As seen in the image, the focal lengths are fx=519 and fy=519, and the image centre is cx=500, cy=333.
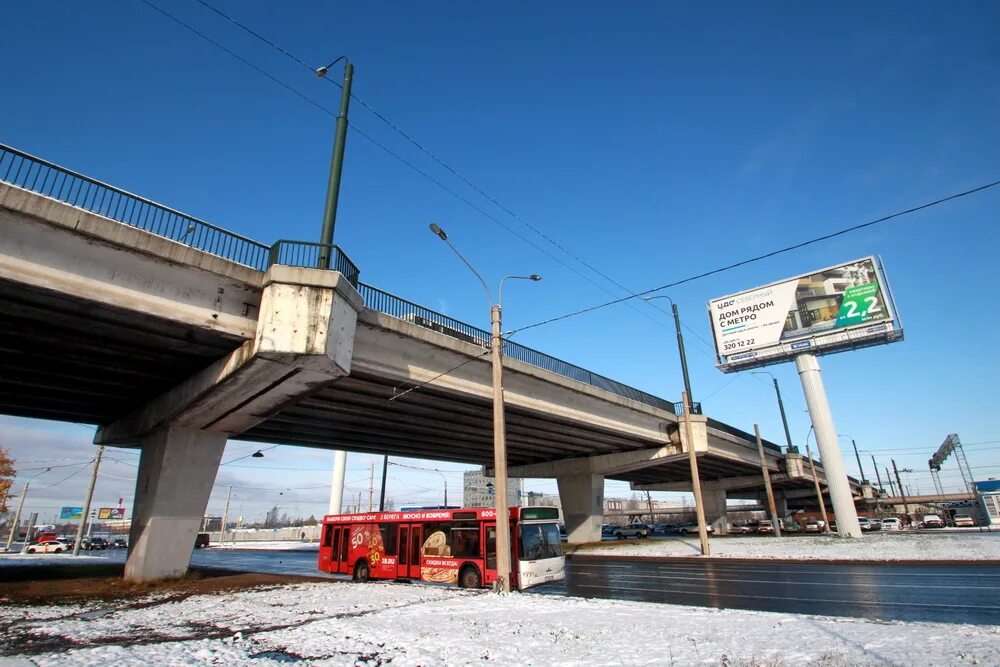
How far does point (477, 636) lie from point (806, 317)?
4396 cm

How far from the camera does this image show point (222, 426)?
2017 centimetres

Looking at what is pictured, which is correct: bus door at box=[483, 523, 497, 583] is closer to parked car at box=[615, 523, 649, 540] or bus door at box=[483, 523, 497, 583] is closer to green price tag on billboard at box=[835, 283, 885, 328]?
green price tag on billboard at box=[835, 283, 885, 328]

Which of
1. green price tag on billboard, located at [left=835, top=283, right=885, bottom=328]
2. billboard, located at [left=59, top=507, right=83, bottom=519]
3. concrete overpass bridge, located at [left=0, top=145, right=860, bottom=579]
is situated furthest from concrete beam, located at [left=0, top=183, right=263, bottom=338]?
billboard, located at [left=59, top=507, right=83, bottom=519]

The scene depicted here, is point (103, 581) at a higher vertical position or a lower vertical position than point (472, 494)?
lower

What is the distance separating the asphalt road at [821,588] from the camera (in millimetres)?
11453

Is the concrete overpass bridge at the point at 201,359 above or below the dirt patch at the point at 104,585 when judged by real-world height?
above

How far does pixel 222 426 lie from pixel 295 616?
10.9m

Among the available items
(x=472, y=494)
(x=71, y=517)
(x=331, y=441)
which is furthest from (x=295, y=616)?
(x=71, y=517)

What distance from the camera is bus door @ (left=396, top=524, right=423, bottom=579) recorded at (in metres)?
20.2

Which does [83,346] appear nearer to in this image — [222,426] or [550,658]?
[222,426]

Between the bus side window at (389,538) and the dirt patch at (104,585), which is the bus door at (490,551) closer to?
the bus side window at (389,538)

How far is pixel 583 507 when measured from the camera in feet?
136

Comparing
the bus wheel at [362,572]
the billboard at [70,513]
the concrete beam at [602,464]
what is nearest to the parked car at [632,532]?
the concrete beam at [602,464]

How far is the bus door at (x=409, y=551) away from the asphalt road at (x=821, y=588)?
19.5 feet
